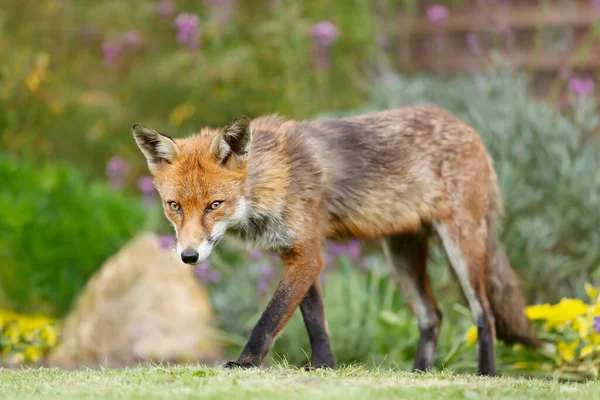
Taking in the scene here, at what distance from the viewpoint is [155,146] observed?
192 inches

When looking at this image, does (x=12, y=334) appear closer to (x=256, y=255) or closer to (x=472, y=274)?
(x=256, y=255)

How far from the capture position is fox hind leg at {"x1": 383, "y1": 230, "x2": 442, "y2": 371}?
599cm

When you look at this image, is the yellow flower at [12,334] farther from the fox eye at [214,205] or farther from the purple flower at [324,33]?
the purple flower at [324,33]

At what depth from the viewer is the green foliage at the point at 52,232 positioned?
8.02 meters

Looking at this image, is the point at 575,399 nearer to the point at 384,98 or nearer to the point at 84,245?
the point at 384,98

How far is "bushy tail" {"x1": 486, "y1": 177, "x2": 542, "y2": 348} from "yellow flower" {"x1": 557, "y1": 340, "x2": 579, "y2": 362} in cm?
16

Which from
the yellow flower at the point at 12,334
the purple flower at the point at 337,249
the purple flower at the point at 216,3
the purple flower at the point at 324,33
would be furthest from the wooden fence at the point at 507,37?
the yellow flower at the point at 12,334

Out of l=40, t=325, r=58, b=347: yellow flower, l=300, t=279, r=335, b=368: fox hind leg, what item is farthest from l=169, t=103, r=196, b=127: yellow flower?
l=300, t=279, r=335, b=368: fox hind leg

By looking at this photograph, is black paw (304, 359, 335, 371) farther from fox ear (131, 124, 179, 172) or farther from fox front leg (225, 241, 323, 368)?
fox ear (131, 124, 179, 172)

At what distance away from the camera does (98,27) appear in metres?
10.9

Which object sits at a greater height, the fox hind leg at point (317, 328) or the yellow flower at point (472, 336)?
the fox hind leg at point (317, 328)

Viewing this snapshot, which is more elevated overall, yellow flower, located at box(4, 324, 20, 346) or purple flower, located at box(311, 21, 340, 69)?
purple flower, located at box(311, 21, 340, 69)

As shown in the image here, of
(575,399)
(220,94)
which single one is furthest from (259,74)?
(575,399)

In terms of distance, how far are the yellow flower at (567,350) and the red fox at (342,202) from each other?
176mm
